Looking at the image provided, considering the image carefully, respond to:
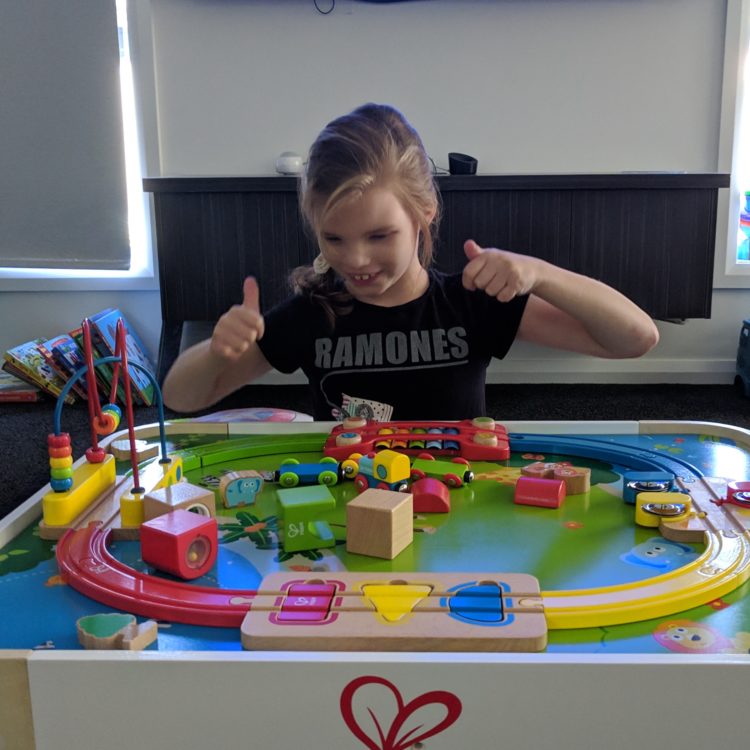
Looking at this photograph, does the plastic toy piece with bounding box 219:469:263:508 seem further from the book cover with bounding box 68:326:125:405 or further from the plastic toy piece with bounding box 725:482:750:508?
the book cover with bounding box 68:326:125:405

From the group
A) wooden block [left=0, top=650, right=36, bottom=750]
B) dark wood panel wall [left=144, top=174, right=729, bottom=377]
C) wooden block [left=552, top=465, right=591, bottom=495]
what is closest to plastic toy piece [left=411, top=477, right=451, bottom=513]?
wooden block [left=552, top=465, right=591, bottom=495]

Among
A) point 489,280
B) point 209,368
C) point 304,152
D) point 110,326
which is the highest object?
point 304,152

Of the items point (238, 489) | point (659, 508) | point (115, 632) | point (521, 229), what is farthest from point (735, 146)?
point (115, 632)

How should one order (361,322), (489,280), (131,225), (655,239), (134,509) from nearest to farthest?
(134,509)
(489,280)
(361,322)
(655,239)
(131,225)

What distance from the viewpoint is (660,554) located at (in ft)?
1.90

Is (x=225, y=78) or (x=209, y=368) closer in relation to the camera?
(x=209, y=368)

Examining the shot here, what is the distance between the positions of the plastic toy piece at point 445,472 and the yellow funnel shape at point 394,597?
0.76 feet

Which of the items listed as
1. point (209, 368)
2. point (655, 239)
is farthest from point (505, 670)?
point (655, 239)

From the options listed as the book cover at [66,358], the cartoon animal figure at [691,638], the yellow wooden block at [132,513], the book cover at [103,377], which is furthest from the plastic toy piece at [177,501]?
the book cover at [66,358]

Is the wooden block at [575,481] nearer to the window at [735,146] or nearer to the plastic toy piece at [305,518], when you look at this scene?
the plastic toy piece at [305,518]

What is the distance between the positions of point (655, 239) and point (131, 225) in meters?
1.63

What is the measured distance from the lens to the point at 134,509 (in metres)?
0.63

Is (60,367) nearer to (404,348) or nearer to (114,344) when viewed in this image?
(114,344)

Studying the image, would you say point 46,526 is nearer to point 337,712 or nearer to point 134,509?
point 134,509
